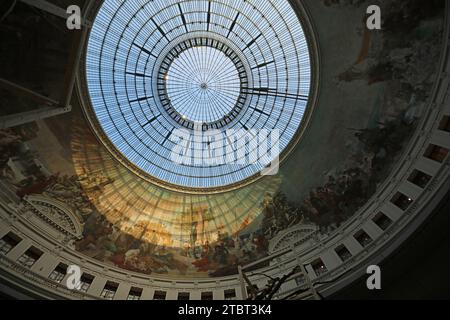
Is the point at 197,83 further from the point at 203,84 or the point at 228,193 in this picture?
the point at 228,193

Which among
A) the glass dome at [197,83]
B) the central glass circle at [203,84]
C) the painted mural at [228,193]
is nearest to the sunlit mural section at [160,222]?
the painted mural at [228,193]

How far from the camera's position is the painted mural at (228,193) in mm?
18531

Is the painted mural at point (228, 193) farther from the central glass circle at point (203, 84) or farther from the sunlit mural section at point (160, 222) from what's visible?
Answer: the central glass circle at point (203, 84)

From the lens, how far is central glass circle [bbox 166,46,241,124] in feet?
90.0

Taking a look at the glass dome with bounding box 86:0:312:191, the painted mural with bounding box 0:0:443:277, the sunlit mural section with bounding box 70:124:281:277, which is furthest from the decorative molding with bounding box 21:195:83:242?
the glass dome with bounding box 86:0:312:191

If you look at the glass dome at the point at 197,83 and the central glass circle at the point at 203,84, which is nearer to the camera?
the glass dome at the point at 197,83

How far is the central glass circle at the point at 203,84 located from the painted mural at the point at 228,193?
8.03 meters

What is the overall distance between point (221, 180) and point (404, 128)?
15.2m

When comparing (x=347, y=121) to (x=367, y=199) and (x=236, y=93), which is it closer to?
(x=367, y=199)

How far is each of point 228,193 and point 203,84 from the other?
10.5m

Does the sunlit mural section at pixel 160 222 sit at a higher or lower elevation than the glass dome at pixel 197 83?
lower

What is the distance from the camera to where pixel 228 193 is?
1053 inches

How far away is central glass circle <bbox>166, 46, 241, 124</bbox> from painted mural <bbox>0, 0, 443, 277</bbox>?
8031mm

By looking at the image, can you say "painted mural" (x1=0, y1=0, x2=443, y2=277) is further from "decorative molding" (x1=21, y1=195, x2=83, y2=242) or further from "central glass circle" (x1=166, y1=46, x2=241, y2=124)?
"central glass circle" (x1=166, y1=46, x2=241, y2=124)
